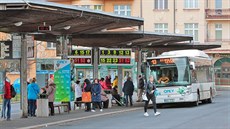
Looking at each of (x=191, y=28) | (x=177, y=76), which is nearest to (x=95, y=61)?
(x=177, y=76)

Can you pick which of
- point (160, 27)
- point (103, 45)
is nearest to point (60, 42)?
point (103, 45)

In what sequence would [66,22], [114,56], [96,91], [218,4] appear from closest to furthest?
[66,22]
[96,91]
[114,56]
[218,4]

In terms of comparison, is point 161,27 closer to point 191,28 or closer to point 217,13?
point 191,28

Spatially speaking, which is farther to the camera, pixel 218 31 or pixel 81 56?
pixel 218 31

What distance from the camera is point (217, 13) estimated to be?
69.0 m

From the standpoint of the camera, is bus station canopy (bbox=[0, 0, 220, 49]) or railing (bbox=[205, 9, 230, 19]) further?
railing (bbox=[205, 9, 230, 19])

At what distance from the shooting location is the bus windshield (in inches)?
1241

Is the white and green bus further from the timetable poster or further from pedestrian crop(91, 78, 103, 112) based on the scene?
the timetable poster

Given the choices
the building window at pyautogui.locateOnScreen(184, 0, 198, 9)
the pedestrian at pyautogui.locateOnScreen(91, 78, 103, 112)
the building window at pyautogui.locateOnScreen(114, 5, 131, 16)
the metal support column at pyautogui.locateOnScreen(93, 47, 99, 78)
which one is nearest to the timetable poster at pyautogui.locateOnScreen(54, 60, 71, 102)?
the pedestrian at pyautogui.locateOnScreen(91, 78, 103, 112)

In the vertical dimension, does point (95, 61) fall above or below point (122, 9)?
below

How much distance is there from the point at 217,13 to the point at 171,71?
Result: 38853 mm

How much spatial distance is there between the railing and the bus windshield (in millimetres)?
37751

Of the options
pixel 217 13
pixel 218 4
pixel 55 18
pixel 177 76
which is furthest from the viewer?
pixel 218 4

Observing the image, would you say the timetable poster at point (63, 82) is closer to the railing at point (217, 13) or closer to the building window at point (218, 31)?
the railing at point (217, 13)
